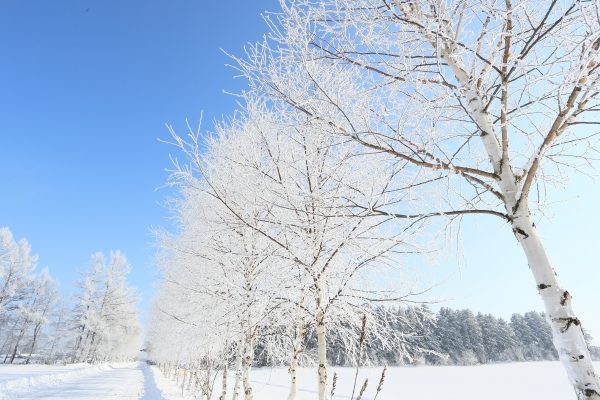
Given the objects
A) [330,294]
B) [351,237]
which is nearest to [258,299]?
[330,294]

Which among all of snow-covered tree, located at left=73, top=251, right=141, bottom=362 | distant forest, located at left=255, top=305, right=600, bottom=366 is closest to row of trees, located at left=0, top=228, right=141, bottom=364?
snow-covered tree, located at left=73, top=251, right=141, bottom=362

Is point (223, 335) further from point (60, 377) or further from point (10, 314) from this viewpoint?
point (10, 314)

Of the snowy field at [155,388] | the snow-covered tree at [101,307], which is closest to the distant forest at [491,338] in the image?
the snowy field at [155,388]

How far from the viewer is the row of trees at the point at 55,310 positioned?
31.8 metres

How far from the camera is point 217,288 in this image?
698cm

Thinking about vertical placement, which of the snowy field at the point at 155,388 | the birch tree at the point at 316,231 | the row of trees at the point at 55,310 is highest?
the row of trees at the point at 55,310

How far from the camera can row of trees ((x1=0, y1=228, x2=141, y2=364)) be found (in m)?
31.8

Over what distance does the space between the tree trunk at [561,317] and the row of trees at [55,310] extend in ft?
125

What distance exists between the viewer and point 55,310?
4147cm

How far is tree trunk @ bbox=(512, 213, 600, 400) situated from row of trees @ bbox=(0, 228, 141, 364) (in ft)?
125

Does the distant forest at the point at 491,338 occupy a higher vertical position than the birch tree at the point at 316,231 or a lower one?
higher

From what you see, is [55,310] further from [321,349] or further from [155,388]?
[321,349]

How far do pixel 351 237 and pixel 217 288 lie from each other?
4.24m

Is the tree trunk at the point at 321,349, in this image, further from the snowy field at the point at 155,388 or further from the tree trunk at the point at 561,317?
the snowy field at the point at 155,388
